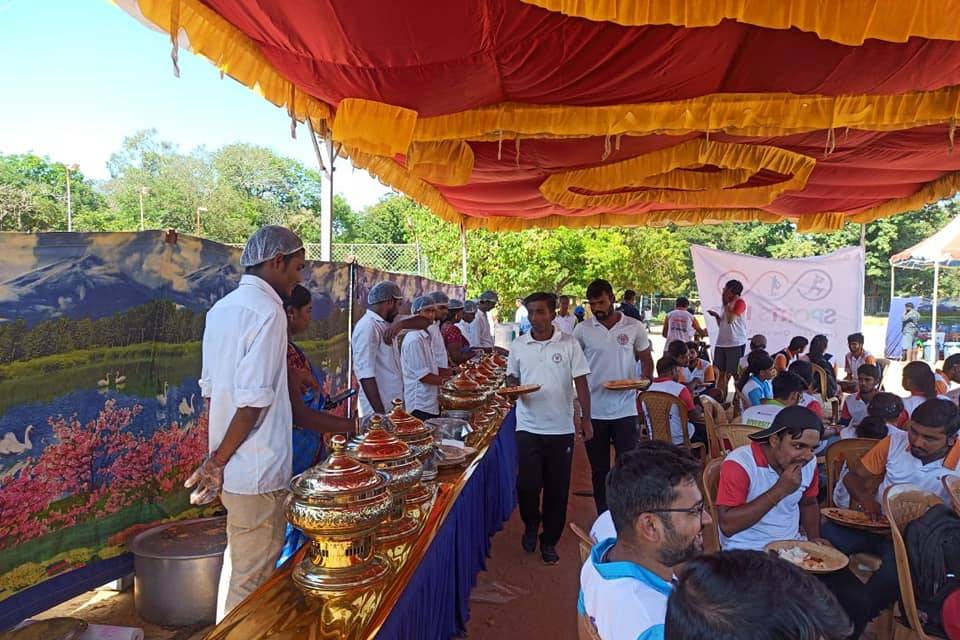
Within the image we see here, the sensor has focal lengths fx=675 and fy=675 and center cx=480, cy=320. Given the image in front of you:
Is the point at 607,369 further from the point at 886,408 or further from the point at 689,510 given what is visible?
the point at 689,510

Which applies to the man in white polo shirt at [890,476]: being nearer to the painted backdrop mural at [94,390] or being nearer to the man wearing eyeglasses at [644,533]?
the man wearing eyeglasses at [644,533]

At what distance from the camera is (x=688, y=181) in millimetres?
7191

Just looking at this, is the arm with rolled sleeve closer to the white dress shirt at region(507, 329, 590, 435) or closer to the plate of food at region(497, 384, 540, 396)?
the plate of food at region(497, 384, 540, 396)

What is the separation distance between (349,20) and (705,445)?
13.6ft

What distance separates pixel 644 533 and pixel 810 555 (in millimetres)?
1318

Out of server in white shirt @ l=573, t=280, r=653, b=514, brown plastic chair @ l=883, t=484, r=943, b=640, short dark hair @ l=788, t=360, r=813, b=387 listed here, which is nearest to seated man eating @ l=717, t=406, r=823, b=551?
brown plastic chair @ l=883, t=484, r=943, b=640

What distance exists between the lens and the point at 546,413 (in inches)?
159

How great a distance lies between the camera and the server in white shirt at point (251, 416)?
216 centimetres

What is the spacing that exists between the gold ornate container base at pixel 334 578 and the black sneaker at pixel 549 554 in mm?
2514

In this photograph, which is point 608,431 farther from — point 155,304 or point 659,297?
point 659,297

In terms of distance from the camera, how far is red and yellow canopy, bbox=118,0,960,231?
265 cm

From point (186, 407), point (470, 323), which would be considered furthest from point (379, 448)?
point (470, 323)

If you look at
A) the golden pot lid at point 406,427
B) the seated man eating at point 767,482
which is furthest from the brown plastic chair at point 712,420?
the golden pot lid at point 406,427

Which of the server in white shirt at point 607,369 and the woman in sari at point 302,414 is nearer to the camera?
the woman in sari at point 302,414
